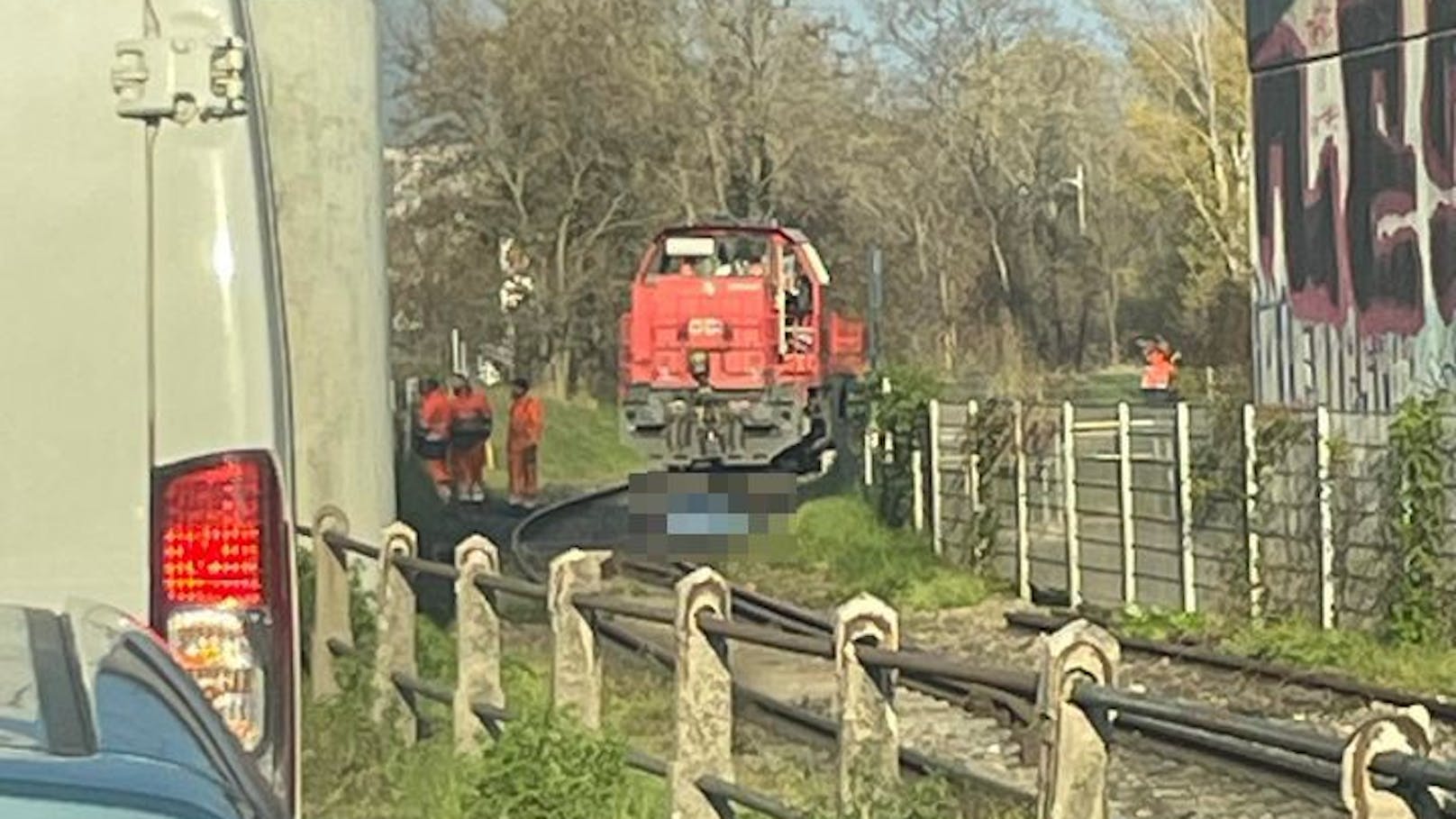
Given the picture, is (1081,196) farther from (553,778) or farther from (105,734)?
(105,734)

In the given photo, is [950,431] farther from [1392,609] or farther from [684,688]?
[684,688]

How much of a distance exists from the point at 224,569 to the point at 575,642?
16.8 ft

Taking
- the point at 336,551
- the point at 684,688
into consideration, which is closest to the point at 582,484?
the point at 336,551

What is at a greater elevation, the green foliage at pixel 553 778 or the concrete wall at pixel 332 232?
the concrete wall at pixel 332 232

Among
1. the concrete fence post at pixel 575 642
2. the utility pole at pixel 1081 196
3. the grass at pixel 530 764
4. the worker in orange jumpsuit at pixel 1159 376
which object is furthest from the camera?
the utility pole at pixel 1081 196

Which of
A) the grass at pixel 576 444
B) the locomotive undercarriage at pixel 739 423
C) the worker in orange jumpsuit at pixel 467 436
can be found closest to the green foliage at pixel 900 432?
the locomotive undercarriage at pixel 739 423

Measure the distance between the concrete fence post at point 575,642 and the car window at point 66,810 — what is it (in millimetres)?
7922

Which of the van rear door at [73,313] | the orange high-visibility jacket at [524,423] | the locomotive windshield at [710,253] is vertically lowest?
the orange high-visibility jacket at [524,423]

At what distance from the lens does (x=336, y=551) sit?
14367 millimetres

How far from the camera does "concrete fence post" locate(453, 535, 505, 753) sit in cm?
1127

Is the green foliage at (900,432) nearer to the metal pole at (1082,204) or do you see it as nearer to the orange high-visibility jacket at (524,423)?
the orange high-visibility jacket at (524,423)

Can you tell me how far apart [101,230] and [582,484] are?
39.8 meters

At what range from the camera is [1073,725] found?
679cm

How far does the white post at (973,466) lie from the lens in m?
24.9
